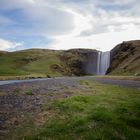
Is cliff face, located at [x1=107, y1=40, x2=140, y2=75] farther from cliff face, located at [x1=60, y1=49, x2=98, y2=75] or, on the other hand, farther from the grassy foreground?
the grassy foreground

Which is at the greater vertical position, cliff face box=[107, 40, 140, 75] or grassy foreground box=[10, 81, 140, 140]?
cliff face box=[107, 40, 140, 75]

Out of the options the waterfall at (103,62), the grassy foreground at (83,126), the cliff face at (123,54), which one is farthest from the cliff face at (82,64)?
the grassy foreground at (83,126)

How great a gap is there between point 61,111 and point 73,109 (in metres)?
0.84

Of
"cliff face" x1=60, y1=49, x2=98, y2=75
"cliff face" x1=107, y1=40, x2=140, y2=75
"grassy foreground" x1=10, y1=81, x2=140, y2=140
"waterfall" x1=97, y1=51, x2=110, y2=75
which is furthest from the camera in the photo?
"cliff face" x1=60, y1=49, x2=98, y2=75

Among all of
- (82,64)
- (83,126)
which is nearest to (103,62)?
(82,64)

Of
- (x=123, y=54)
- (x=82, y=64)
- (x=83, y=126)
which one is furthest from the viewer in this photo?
(x=82, y=64)

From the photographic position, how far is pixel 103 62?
17312 centimetres

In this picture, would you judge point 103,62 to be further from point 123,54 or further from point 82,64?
point 82,64

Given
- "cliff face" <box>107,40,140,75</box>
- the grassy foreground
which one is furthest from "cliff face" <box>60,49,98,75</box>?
the grassy foreground

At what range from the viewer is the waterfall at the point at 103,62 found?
16623 centimetres

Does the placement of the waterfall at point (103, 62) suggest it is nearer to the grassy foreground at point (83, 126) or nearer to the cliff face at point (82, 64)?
the cliff face at point (82, 64)

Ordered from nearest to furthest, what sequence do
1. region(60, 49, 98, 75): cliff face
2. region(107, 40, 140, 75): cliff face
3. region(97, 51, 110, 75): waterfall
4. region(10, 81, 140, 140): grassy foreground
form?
region(10, 81, 140, 140): grassy foreground, region(107, 40, 140, 75): cliff face, region(97, 51, 110, 75): waterfall, region(60, 49, 98, 75): cliff face

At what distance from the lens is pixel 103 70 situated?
16788cm

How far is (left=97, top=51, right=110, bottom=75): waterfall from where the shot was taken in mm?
166225
